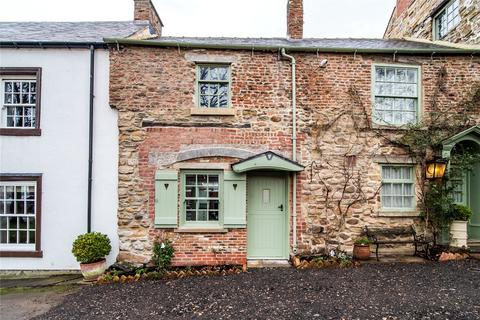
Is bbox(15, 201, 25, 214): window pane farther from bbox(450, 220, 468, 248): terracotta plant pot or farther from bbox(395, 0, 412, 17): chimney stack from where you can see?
bbox(395, 0, 412, 17): chimney stack

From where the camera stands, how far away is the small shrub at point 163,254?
284 inches

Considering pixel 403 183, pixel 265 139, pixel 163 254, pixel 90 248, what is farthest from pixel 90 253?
pixel 403 183

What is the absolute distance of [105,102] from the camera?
783 cm

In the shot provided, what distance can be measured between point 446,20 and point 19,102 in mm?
14774

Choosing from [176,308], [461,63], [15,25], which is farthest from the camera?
[15,25]

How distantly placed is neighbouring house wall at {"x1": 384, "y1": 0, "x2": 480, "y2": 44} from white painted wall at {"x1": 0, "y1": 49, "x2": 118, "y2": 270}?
11532 millimetres

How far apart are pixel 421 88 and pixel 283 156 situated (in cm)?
435

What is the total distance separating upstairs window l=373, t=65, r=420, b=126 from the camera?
8.18 m

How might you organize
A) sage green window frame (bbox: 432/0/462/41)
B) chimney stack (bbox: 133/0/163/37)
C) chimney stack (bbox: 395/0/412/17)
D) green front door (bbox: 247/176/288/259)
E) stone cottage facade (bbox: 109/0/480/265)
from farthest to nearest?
chimney stack (bbox: 395/0/412/17) < chimney stack (bbox: 133/0/163/37) < sage green window frame (bbox: 432/0/462/41) < green front door (bbox: 247/176/288/259) < stone cottage facade (bbox: 109/0/480/265)

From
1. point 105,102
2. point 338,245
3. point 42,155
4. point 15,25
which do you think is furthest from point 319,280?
point 15,25

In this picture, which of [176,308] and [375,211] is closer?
[176,308]

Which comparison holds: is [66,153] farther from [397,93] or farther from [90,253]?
[397,93]

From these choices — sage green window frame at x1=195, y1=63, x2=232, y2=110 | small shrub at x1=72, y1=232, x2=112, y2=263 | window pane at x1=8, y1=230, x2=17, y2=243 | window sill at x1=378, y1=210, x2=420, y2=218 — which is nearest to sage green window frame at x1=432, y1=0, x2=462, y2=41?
window sill at x1=378, y1=210, x2=420, y2=218

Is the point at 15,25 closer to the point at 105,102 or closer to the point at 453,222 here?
the point at 105,102
